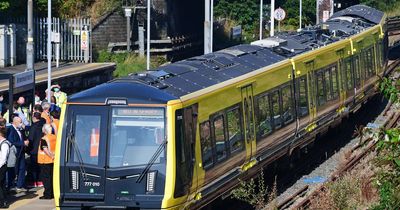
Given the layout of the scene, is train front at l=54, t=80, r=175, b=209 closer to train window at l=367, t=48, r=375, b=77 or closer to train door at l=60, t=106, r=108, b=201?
train door at l=60, t=106, r=108, b=201

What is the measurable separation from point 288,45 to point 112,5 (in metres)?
22.4

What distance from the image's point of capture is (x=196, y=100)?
1464cm

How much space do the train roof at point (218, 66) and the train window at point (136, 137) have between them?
0.81 feet

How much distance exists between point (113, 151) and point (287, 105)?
6.81 meters

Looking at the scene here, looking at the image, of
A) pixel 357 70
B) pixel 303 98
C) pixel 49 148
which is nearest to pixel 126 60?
pixel 357 70

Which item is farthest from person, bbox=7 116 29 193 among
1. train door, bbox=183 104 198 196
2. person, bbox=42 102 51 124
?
train door, bbox=183 104 198 196

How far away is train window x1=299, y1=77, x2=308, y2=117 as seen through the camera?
20812 millimetres

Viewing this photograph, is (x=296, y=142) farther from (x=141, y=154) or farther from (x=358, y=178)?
(x=141, y=154)

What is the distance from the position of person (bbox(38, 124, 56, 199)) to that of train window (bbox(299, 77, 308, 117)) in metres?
6.05

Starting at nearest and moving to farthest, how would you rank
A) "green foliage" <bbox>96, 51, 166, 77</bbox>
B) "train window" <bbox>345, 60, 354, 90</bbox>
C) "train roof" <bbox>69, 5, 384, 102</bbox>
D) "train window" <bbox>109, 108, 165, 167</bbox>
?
"train window" <bbox>109, 108, 165, 167</bbox>
"train roof" <bbox>69, 5, 384, 102</bbox>
"train window" <bbox>345, 60, 354, 90</bbox>
"green foliage" <bbox>96, 51, 166, 77</bbox>

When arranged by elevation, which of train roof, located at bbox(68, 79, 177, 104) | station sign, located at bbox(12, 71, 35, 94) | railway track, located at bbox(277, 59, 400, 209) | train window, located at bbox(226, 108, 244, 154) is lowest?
railway track, located at bbox(277, 59, 400, 209)

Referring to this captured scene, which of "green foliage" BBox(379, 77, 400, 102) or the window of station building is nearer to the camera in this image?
"green foliage" BBox(379, 77, 400, 102)

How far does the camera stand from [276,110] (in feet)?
62.2

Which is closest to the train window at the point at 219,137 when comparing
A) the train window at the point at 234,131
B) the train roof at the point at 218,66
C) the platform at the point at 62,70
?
the train window at the point at 234,131
